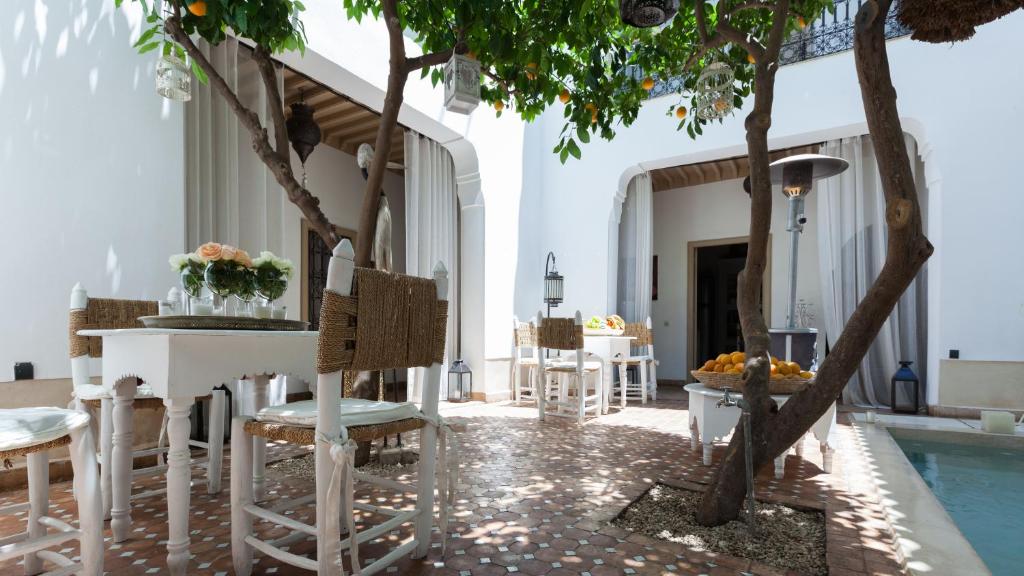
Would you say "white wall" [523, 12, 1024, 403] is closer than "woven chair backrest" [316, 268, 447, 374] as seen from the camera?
No

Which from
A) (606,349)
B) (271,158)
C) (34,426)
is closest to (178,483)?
(34,426)

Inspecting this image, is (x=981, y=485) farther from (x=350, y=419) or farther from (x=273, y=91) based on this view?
(x=273, y=91)

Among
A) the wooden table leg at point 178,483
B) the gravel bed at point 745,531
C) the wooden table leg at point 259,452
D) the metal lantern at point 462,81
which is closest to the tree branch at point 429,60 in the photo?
the metal lantern at point 462,81

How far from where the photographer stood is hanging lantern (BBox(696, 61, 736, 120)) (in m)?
2.89

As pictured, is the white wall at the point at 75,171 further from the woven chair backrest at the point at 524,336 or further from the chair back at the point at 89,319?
the woven chair backrest at the point at 524,336

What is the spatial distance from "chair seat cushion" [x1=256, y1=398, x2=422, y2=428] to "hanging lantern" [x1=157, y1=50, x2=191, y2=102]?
2.08 m

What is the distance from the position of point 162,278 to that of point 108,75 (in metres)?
1.21

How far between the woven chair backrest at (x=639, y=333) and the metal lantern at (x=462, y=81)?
175 inches

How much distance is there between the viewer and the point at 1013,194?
483cm

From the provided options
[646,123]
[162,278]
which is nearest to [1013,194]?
[646,123]

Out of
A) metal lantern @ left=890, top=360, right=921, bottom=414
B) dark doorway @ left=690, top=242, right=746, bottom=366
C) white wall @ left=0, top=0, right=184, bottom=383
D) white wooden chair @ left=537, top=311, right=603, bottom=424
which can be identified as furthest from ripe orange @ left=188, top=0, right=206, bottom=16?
dark doorway @ left=690, top=242, right=746, bottom=366

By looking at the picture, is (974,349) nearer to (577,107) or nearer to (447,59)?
(577,107)

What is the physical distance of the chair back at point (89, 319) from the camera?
7.13 ft

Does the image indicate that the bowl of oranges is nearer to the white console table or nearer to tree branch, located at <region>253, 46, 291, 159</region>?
the white console table
